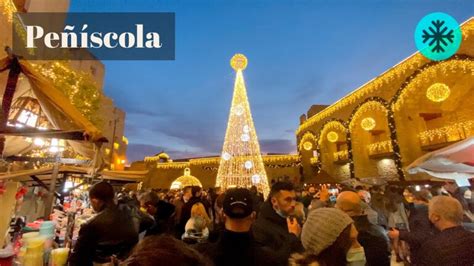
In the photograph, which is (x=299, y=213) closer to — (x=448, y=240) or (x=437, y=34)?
(x=448, y=240)

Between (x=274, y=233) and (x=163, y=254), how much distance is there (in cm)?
211

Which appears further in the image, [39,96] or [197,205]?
[197,205]

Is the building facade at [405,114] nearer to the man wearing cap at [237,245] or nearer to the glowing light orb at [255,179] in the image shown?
the glowing light orb at [255,179]

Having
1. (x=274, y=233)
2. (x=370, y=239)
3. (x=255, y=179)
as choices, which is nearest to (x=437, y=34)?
(x=370, y=239)

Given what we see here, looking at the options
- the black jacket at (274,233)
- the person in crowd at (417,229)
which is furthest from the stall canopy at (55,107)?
the person in crowd at (417,229)

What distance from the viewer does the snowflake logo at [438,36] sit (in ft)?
21.3

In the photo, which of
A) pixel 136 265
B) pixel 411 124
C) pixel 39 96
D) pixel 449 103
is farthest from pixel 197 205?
pixel 449 103

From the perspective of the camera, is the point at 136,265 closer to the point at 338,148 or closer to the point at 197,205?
the point at 197,205

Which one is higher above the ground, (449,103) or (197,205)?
(449,103)

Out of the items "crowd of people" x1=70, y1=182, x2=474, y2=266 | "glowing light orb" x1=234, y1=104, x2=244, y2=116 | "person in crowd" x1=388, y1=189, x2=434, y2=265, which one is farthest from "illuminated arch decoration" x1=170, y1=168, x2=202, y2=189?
"person in crowd" x1=388, y1=189, x2=434, y2=265

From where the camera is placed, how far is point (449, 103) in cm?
1584

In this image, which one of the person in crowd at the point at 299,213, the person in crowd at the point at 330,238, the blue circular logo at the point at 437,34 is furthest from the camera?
the blue circular logo at the point at 437,34

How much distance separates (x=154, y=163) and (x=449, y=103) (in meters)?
34.3

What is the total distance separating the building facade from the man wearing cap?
41.2ft
